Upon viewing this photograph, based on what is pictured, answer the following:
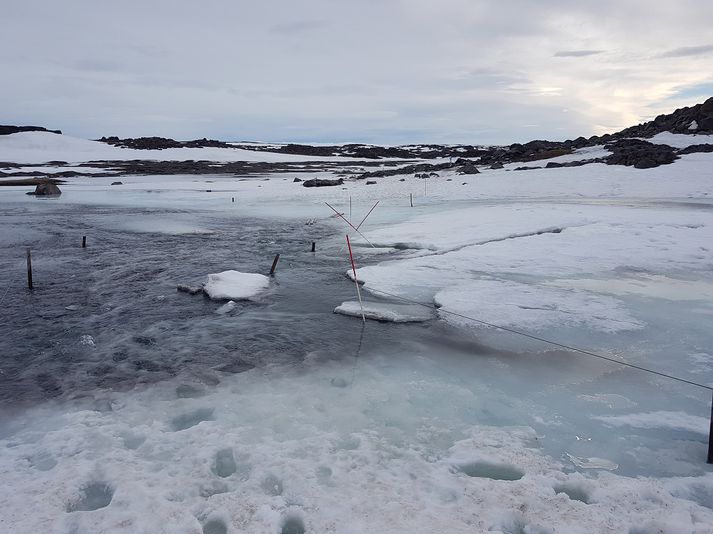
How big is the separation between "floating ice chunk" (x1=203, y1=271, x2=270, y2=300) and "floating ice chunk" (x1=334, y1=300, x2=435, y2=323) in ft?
5.98

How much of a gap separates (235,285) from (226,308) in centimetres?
111

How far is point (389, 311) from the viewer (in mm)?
7711

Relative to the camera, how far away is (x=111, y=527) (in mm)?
3344

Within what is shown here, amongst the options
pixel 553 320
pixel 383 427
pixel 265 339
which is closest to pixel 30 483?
pixel 383 427

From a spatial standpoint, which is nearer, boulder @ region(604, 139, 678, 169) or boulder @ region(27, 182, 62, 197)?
boulder @ region(604, 139, 678, 169)

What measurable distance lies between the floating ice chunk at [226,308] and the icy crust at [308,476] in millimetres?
3075

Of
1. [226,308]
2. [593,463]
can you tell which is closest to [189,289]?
[226,308]

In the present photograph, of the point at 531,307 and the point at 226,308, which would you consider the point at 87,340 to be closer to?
the point at 226,308

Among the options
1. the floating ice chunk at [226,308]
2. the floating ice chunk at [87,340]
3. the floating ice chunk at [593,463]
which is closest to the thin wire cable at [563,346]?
the floating ice chunk at [593,463]

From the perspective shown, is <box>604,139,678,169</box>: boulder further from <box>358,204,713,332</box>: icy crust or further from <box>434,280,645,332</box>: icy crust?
<box>434,280,645,332</box>: icy crust

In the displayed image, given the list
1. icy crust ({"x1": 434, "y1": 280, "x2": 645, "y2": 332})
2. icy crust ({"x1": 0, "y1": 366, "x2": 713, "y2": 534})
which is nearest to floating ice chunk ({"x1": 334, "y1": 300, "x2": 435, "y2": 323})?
icy crust ({"x1": 434, "y1": 280, "x2": 645, "y2": 332})

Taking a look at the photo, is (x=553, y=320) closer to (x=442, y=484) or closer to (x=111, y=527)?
(x=442, y=484)

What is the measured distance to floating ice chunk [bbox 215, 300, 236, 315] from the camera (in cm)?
812

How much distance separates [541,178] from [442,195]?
5767 mm
